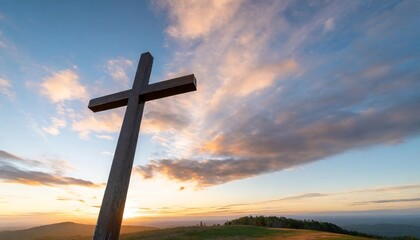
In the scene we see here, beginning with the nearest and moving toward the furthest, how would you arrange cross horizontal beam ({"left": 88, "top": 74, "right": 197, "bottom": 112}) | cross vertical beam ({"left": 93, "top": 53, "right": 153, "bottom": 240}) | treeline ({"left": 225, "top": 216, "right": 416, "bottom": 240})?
cross vertical beam ({"left": 93, "top": 53, "right": 153, "bottom": 240})
cross horizontal beam ({"left": 88, "top": 74, "right": 197, "bottom": 112})
treeline ({"left": 225, "top": 216, "right": 416, "bottom": 240})

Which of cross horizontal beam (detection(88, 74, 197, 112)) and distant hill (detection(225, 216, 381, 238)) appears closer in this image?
cross horizontal beam (detection(88, 74, 197, 112))

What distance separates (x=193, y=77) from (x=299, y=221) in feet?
180

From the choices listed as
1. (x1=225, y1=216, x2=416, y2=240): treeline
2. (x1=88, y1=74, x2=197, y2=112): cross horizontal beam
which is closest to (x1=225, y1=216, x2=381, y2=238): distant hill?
(x1=225, y1=216, x2=416, y2=240): treeline

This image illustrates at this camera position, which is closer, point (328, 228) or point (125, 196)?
point (125, 196)

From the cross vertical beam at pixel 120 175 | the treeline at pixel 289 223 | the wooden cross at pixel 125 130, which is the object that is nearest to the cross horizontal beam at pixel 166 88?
the wooden cross at pixel 125 130

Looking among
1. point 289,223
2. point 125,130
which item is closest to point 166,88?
point 125,130

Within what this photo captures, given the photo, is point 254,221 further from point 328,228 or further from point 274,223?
point 328,228

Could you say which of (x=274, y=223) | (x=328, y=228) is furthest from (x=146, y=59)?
(x=328, y=228)

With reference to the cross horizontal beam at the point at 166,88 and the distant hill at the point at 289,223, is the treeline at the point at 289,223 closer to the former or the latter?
the distant hill at the point at 289,223

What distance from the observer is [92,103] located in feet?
14.8

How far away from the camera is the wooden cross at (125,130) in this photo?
2699 millimetres

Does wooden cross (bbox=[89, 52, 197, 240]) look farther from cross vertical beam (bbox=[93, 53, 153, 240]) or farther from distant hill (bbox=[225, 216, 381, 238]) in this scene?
distant hill (bbox=[225, 216, 381, 238])

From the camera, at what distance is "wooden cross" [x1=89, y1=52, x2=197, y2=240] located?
106 inches

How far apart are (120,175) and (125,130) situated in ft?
2.19
